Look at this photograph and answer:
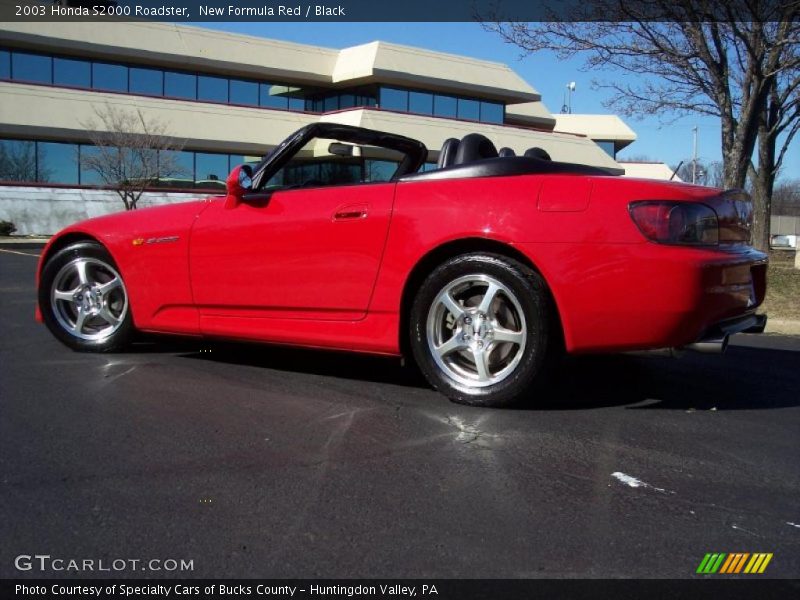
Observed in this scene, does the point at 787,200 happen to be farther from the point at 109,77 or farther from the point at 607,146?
the point at 109,77

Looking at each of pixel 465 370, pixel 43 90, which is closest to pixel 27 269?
pixel 465 370

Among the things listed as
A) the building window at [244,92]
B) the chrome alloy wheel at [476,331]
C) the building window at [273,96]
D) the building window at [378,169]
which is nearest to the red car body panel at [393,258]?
the chrome alloy wheel at [476,331]

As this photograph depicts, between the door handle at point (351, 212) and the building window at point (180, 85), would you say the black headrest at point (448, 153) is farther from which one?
the building window at point (180, 85)

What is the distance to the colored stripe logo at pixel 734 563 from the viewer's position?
222 cm

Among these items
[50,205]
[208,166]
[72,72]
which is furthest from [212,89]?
[50,205]

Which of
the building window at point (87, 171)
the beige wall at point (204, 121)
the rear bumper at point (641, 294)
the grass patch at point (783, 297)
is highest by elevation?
the beige wall at point (204, 121)

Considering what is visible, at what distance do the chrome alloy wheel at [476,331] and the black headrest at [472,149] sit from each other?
0.89 metres

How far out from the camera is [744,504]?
2701 millimetres

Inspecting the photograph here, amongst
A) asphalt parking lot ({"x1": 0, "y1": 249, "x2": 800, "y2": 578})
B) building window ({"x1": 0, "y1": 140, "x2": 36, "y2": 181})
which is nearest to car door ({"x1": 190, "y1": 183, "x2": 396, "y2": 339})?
asphalt parking lot ({"x1": 0, "y1": 249, "x2": 800, "y2": 578})

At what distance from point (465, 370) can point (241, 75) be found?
107 feet

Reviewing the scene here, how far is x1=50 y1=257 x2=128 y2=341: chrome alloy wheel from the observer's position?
5160 mm

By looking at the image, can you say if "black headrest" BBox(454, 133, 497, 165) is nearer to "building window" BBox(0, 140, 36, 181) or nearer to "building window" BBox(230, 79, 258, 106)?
"building window" BBox(0, 140, 36, 181)

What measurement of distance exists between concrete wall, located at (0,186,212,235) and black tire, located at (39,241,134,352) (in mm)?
25966
